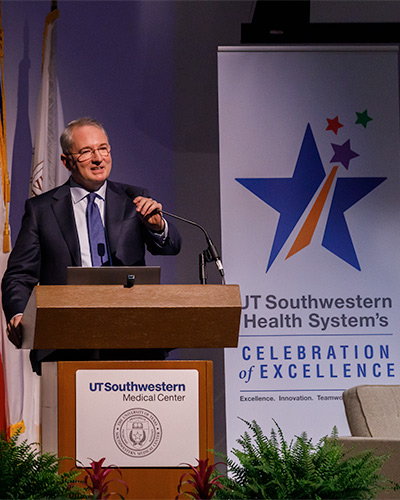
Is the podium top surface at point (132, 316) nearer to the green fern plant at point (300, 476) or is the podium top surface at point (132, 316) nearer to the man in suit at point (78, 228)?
the green fern plant at point (300, 476)

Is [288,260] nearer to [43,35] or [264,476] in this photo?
[43,35]

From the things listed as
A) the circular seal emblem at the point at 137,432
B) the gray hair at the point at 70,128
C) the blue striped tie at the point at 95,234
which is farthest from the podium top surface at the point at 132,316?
the gray hair at the point at 70,128

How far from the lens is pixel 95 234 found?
12.2ft

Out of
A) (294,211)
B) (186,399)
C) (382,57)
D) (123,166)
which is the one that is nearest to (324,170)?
(294,211)

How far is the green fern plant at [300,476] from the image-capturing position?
196 cm

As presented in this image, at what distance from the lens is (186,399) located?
2.50 m

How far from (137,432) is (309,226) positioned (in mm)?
2857

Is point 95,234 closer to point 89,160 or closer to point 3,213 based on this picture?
point 89,160

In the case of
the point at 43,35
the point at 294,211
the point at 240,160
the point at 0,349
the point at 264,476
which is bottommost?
the point at 264,476

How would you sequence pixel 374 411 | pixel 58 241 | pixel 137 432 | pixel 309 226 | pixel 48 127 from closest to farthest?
pixel 137 432
pixel 58 241
pixel 374 411
pixel 309 226
pixel 48 127

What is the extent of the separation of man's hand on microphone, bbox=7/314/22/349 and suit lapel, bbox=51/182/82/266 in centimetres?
71

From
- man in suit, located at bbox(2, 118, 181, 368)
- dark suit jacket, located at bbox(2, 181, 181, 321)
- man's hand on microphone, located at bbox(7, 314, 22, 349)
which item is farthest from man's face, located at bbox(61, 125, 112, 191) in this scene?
man's hand on microphone, located at bbox(7, 314, 22, 349)

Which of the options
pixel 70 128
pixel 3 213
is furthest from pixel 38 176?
pixel 70 128

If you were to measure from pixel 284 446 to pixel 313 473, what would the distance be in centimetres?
11
